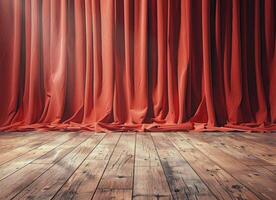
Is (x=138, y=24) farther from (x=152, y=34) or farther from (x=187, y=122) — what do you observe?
(x=187, y=122)

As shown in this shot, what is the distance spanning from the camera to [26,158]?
54.7 inches

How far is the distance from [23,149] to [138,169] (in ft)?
2.56

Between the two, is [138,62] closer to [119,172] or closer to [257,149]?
[257,149]

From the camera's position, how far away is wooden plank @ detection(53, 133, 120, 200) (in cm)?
89

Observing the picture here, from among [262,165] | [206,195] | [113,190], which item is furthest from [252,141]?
[113,190]

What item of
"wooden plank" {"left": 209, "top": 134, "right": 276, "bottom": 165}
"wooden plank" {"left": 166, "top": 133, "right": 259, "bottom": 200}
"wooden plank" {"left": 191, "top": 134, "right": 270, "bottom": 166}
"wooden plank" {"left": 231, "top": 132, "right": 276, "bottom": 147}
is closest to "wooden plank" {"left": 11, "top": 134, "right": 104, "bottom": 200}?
"wooden plank" {"left": 166, "top": 133, "right": 259, "bottom": 200}

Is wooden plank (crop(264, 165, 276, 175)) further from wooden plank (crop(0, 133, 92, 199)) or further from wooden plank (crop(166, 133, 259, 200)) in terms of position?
wooden plank (crop(0, 133, 92, 199))

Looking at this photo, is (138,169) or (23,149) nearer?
(138,169)

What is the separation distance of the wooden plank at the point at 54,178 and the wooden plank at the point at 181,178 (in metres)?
0.36

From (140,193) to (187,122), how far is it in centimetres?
181

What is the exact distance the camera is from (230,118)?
270 cm

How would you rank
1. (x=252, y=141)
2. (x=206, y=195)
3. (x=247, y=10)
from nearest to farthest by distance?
1. (x=206, y=195)
2. (x=252, y=141)
3. (x=247, y=10)

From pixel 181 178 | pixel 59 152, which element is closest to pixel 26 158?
pixel 59 152

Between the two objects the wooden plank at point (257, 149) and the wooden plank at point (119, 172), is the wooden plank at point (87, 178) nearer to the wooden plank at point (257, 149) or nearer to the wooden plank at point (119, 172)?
the wooden plank at point (119, 172)
